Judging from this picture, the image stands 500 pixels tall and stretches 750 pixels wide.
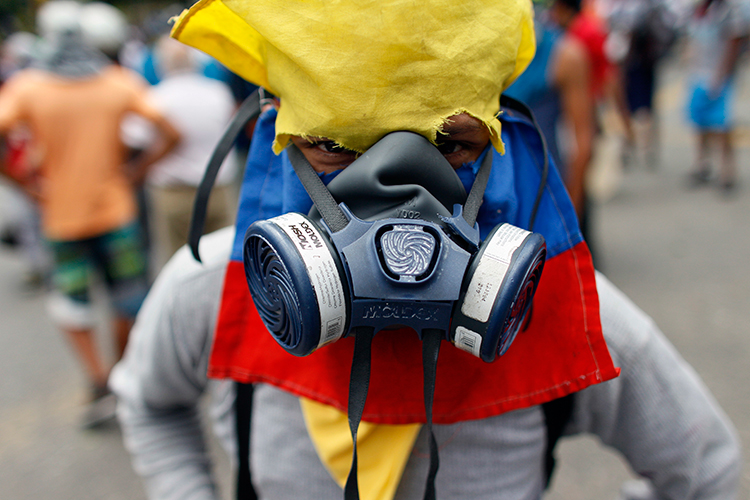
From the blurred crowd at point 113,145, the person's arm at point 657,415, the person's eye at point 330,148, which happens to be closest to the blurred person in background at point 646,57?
the blurred crowd at point 113,145

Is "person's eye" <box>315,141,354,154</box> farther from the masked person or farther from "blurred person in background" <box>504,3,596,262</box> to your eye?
"blurred person in background" <box>504,3,596,262</box>

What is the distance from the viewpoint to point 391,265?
0.89m

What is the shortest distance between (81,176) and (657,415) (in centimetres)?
300

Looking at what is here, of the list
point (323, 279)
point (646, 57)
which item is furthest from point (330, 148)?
point (646, 57)

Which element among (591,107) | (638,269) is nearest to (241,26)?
(591,107)

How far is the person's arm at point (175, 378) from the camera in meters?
1.28

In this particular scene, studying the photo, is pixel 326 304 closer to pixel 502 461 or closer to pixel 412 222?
pixel 412 222

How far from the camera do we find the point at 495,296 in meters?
0.92

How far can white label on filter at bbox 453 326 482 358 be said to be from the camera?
0.94 m

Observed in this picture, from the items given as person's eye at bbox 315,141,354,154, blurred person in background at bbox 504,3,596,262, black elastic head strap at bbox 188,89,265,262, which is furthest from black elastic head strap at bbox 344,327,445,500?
blurred person in background at bbox 504,3,596,262

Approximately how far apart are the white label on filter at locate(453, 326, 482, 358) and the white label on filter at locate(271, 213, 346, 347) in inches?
7.1

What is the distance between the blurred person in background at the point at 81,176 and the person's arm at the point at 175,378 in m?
1.95

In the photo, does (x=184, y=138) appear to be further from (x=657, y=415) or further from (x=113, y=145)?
(x=657, y=415)

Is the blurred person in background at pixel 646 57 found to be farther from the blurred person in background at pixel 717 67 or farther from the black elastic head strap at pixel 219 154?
the black elastic head strap at pixel 219 154
